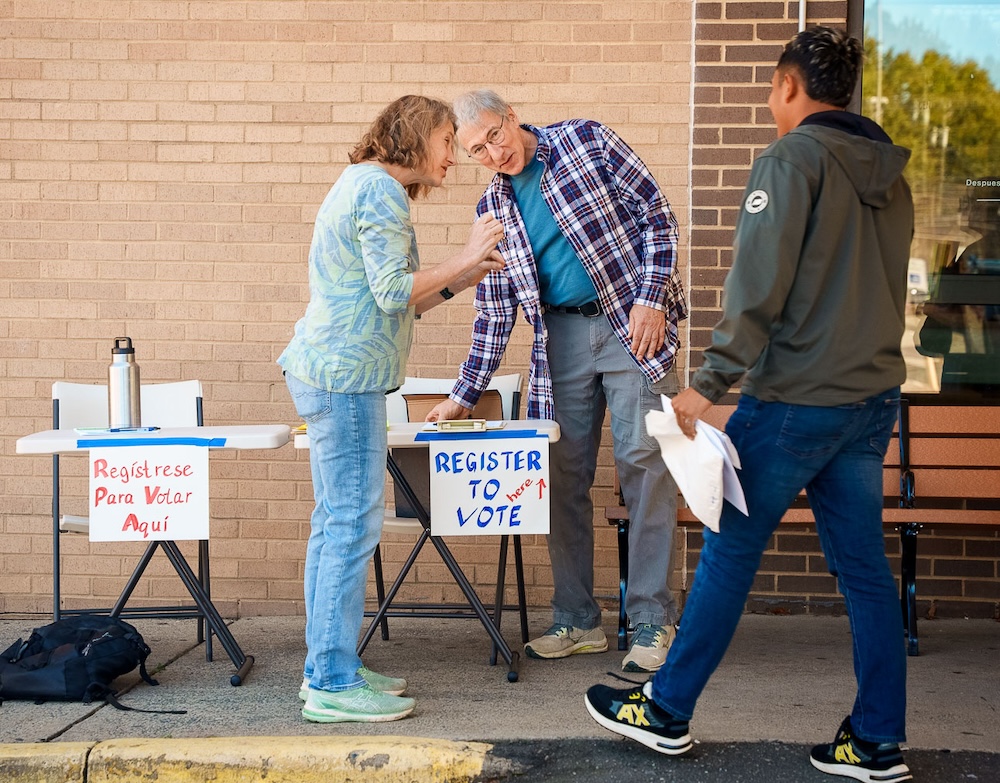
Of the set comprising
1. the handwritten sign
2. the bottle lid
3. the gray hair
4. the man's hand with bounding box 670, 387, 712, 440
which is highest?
the gray hair

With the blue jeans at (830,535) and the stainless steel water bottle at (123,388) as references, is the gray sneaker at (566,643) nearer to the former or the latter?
the blue jeans at (830,535)

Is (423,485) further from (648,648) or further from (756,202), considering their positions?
(756,202)

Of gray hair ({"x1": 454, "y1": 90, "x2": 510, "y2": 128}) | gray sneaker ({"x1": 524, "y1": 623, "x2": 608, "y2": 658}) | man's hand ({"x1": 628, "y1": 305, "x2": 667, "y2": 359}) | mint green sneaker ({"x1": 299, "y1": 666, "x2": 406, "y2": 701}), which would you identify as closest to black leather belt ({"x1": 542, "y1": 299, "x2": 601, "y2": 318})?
man's hand ({"x1": 628, "y1": 305, "x2": 667, "y2": 359})

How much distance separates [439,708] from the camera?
4.03m

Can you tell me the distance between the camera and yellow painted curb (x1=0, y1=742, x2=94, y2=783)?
3514 mm

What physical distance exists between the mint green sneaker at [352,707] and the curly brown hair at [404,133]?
1711 millimetres

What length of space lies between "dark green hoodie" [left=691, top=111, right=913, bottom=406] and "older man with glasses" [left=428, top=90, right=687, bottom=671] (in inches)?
49.8

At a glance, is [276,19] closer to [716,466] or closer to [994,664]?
[716,466]

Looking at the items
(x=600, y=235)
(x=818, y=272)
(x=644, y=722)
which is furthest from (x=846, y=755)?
(x=600, y=235)

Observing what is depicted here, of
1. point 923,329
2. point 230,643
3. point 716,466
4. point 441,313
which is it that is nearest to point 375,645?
point 230,643

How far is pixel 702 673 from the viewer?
130 inches

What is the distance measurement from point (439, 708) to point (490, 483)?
2.62 ft

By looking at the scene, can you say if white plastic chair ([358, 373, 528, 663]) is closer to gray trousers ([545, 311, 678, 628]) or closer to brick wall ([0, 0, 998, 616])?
gray trousers ([545, 311, 678, 628])

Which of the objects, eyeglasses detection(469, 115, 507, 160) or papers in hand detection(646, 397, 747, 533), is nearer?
papers in hand detection(646, 397, 747, 533)
